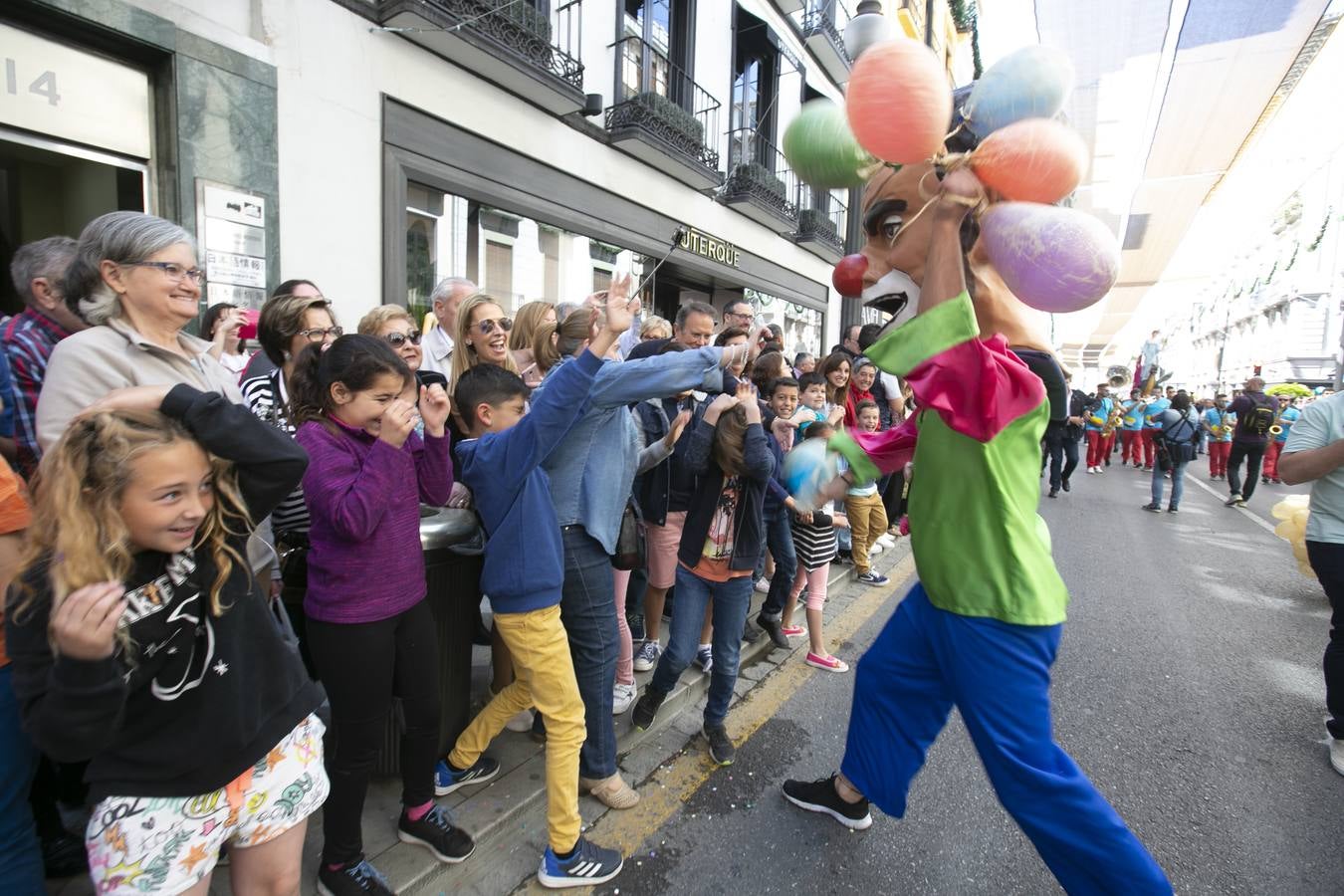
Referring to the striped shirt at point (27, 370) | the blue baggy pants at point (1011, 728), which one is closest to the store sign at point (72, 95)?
the striped shirt at point (27, 370)

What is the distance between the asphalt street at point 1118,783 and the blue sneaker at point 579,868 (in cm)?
6

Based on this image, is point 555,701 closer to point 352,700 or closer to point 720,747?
point 352,700

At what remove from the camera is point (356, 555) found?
1808 millimetres

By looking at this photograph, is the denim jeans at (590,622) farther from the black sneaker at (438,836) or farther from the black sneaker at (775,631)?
the black sneaker at (775,631)

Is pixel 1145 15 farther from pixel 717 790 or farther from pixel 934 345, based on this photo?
pixel 717 790

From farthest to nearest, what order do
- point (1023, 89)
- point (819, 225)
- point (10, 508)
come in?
point (819, 225), point (1023, 89), point (10, 508)

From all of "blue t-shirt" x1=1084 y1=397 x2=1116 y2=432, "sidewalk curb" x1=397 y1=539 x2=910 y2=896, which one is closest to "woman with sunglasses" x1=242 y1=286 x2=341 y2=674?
"sidewalk curb" x1=397 y1=539 x2=910 y2=896

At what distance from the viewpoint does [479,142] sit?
6.03m

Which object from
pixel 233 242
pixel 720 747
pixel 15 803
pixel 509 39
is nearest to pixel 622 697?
pixel 720 747

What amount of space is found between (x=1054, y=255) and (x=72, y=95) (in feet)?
16.8

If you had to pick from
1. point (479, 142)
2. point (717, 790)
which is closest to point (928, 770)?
point (717, 790)

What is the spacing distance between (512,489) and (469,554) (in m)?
0.51

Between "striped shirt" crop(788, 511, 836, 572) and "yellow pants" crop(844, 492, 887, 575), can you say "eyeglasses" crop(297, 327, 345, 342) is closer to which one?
"striped shirt" crop(788, 511, 836, 572)

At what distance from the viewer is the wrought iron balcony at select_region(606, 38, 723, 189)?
7.51 meters
